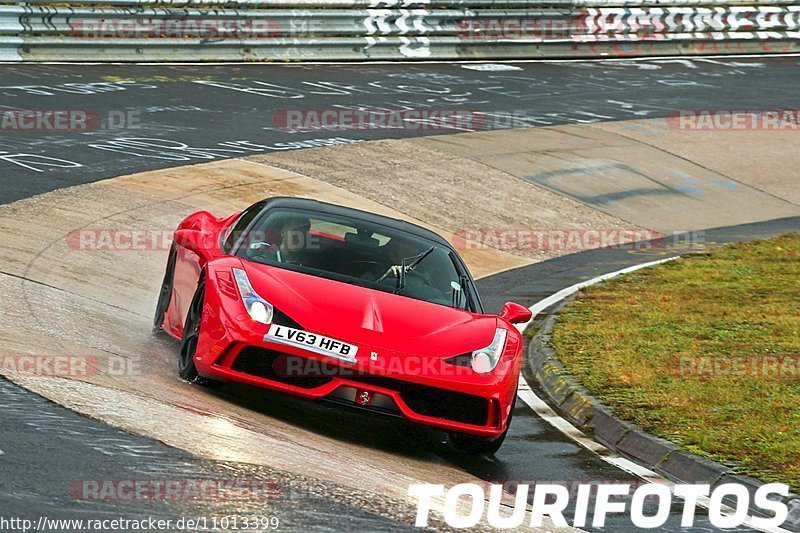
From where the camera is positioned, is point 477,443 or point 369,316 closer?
point 369,316

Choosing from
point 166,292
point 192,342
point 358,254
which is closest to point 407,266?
point 358,254

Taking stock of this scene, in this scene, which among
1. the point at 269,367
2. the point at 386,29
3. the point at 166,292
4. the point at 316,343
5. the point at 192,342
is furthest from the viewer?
the point at 386,29

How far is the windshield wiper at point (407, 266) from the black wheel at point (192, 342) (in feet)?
4.14

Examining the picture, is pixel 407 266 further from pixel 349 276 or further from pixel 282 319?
pixel 282 319

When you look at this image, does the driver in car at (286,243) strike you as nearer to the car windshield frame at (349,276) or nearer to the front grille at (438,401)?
the car windshield frame at (349,276)

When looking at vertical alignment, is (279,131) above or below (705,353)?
above

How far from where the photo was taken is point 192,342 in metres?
8.69

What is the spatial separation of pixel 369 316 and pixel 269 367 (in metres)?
0.69

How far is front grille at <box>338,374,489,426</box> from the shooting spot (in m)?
8.09

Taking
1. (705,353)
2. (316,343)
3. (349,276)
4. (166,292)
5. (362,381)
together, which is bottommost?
(705,353)

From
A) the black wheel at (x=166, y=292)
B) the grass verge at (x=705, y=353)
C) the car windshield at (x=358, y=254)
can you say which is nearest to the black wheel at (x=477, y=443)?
the car windshield at (x=358, y=254)

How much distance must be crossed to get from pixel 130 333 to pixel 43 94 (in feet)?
37.7

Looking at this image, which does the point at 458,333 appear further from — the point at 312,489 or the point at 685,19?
the point at 685,19

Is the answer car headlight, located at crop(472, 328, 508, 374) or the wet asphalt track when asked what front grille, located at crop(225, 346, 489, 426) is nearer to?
car headlight, located at crop(472, 328, 508, 374)
